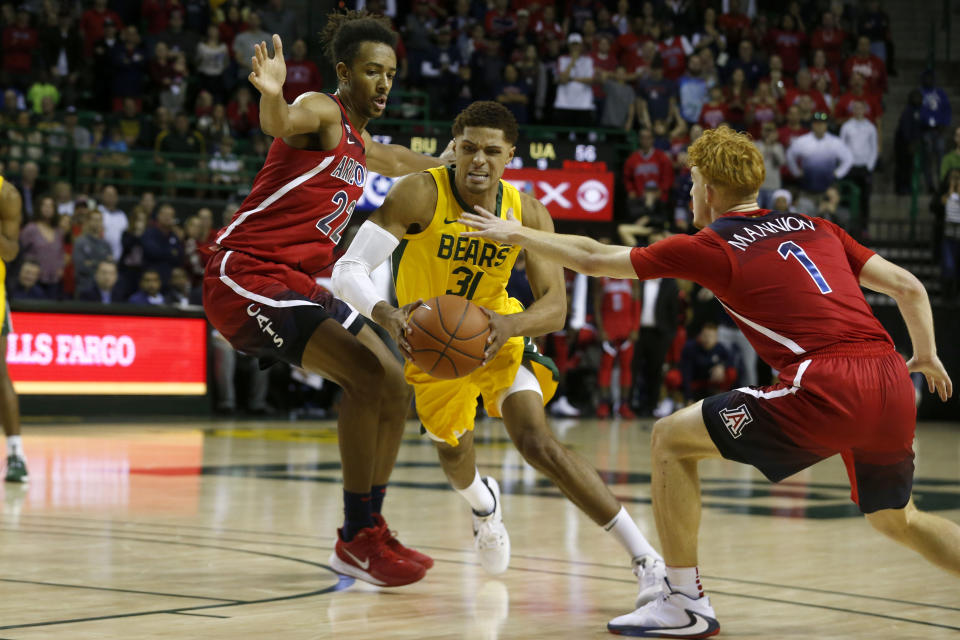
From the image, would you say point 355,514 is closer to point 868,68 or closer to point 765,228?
point 765,228

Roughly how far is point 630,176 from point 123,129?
6.85 meters

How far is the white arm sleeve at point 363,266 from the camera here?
17.3 feet

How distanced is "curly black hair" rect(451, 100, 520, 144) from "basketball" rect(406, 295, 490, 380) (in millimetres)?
885

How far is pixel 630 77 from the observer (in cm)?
2017

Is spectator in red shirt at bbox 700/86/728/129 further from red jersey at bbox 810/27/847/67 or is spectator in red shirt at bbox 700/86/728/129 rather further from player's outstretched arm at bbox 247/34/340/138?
player's outstretched arm at bbox 247/34/340/138

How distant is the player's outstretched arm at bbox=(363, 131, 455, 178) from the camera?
19.9 ft

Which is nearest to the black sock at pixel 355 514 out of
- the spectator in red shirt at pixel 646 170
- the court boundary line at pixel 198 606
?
the court boundary line at pixel 198 606

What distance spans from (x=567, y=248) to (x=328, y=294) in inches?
56.5

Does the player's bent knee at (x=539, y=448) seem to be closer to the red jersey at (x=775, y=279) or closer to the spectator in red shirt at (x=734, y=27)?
the red jersey at (x=775, y=279)

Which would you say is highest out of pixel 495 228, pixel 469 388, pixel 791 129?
pixel 791 129

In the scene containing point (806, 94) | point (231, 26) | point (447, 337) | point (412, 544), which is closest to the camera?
point (447, 337)

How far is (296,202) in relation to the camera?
216 inches

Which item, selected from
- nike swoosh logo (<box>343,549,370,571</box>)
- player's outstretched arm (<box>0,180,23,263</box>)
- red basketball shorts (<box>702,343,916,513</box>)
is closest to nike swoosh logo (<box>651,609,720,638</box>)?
red basketball shorts (<box>702,343,916,513</box>)

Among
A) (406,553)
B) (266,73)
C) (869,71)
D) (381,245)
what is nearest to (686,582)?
(406,553)
